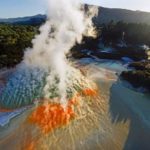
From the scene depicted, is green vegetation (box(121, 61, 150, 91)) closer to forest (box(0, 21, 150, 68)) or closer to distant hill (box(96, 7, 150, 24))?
forest (box(0, 21, 150, 68))

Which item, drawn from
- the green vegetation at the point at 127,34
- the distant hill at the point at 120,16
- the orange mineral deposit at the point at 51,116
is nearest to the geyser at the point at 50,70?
the orange mineral deposit at the point at 51,116

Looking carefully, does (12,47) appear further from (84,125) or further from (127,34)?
(127,34)

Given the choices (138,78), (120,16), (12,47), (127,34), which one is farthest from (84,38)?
(120,16)

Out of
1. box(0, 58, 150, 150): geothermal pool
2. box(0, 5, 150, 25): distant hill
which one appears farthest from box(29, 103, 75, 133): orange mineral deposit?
box(0, 5, 150, 25): distant hill

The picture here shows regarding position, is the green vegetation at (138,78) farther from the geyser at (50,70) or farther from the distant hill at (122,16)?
the distant hill at (122,16)

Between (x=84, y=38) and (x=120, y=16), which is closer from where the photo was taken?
(x=84, y=38)

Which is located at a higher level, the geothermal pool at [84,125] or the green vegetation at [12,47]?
the geothermal pool at [84,125]
